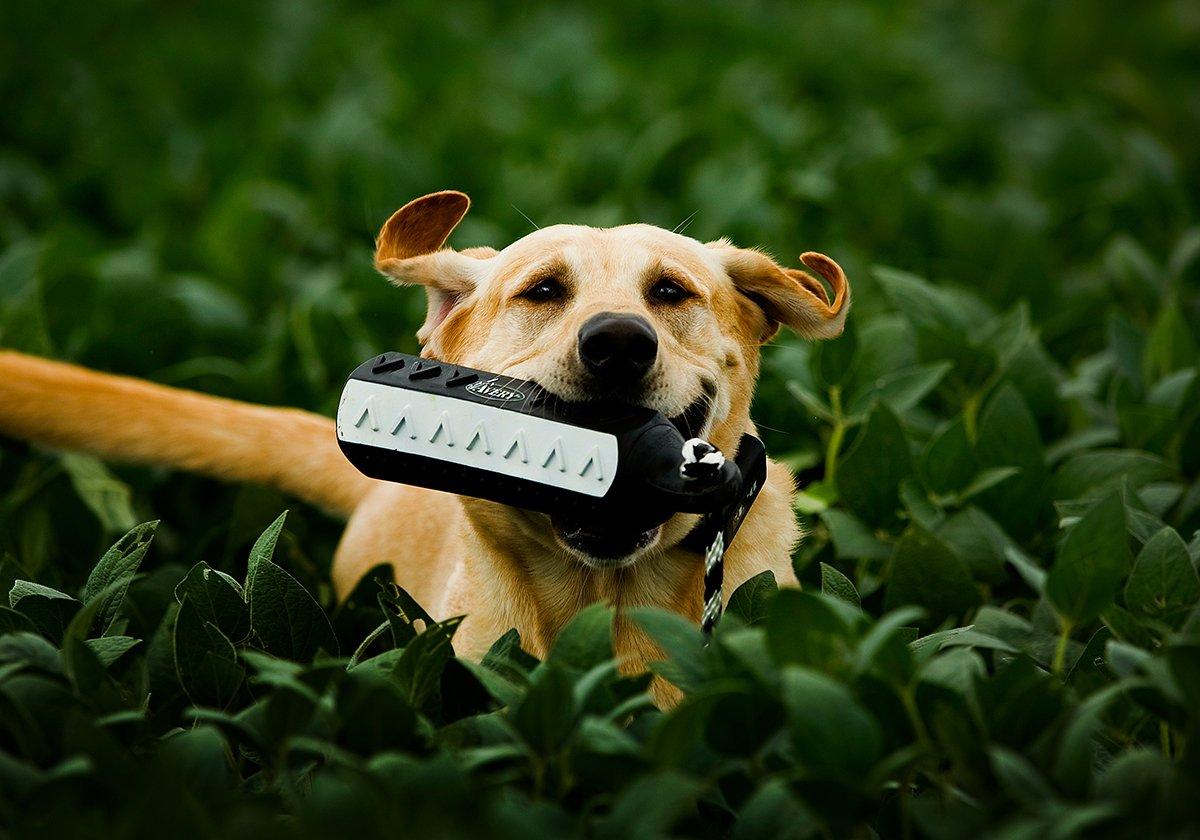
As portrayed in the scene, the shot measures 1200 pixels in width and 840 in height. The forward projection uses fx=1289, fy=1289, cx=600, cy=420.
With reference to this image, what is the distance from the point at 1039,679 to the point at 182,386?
3288 millimetres

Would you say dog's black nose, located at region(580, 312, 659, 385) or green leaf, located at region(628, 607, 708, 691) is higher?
dog's black nose, located at region(580, 312, 659, 385)

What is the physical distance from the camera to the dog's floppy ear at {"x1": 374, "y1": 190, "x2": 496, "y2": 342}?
2.97 meters

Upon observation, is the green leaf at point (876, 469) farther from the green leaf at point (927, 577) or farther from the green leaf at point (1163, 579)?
the green leaf at point (1163, 579)

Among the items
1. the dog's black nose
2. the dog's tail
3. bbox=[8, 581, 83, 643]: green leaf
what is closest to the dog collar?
the dog's black nose

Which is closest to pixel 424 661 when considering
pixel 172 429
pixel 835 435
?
pixel 172 429

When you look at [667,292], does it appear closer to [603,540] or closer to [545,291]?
[545,291]

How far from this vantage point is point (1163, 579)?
2.67m

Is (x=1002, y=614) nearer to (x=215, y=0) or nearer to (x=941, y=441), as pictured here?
(x=941, y=441)

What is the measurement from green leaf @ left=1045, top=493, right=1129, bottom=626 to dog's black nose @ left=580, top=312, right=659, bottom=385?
0.93 metres

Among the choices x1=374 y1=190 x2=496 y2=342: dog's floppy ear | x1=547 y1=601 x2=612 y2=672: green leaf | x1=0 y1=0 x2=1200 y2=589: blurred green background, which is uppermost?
x1=374 y1=190 x2=496 y2=342: dog's floppy ear

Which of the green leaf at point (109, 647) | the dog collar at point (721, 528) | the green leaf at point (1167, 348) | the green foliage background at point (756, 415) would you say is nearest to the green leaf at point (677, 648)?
the green foliage background at point (756, 415)

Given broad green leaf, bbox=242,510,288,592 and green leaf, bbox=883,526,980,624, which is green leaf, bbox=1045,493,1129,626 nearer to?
green leaf, bbox=883,526,980,624

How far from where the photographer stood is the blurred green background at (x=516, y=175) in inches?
165

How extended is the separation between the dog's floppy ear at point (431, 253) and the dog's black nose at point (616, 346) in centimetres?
63
